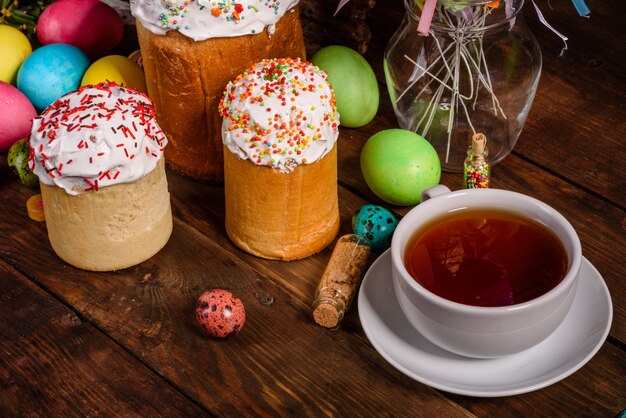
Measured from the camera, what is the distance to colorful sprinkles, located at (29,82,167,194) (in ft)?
3.53

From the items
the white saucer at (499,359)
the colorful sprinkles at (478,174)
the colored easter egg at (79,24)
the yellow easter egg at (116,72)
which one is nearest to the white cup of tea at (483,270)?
the white saucer at (499,359)

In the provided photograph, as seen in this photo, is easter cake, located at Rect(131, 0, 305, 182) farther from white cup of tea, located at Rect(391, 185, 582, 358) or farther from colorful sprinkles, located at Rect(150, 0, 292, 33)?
white cup of tea, located at Rect(391, 185, 582, 358)

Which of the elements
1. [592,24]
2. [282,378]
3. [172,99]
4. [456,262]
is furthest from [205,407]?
[592,24]

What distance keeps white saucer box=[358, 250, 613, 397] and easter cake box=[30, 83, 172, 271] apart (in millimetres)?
317

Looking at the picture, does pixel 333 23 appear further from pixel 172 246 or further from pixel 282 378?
pixel 282 378

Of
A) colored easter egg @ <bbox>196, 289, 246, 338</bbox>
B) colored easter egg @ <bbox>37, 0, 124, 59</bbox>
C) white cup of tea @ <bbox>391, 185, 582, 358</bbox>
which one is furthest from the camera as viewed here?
colored easter egg @ <bbox>37, 0, 124, 59</bbox>

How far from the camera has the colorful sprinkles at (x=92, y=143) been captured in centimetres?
108

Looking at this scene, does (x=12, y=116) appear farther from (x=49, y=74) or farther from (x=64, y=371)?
(x=64, y=371)

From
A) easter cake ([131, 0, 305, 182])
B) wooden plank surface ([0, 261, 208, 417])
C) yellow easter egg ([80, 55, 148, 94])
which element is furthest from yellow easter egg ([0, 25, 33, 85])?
wooden plank surface ([0, 261, 208, 417])

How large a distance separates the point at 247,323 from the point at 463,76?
0.51 m

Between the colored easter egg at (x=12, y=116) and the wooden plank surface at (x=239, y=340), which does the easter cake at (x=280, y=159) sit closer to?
the wooden plank surface at (x=239, y=340)

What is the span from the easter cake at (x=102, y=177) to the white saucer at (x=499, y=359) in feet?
1.04

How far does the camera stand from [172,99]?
128 centimetres

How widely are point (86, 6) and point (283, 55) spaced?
1.37ft
